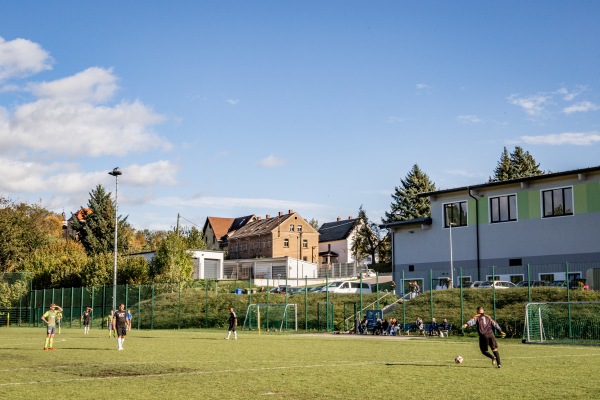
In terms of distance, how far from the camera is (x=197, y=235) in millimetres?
91250

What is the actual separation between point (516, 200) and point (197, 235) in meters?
50.4

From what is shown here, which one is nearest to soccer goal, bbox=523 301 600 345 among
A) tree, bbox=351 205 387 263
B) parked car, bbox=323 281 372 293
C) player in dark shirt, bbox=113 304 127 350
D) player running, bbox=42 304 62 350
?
player in dark shirt, bbox=113 304 127 350

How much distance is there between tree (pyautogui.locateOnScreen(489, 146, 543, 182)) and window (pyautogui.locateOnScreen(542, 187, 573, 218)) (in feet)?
184

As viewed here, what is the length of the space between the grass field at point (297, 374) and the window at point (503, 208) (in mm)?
25582

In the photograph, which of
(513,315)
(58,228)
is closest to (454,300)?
(513,315)

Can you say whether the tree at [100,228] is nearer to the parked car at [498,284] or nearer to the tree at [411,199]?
the tree at [411,199]

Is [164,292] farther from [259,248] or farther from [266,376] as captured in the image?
[259,248]

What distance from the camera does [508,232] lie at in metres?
49.7

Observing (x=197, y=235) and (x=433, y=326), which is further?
(x=197, y=235)

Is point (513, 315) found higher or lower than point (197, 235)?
lower

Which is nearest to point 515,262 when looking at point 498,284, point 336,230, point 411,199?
point 498,284

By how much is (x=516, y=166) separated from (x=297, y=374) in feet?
312

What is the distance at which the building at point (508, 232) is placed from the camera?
45656 mm

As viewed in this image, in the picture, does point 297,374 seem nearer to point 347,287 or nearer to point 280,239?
point 347,287
